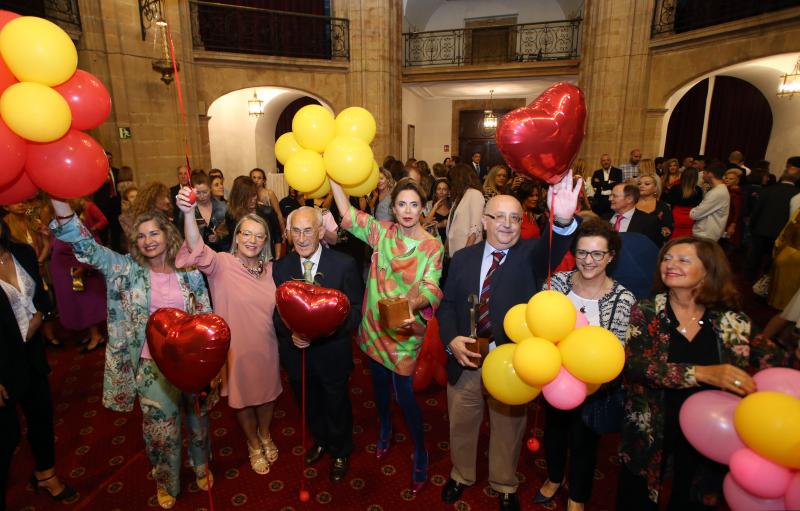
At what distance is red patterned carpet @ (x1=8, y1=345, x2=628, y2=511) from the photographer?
246cm

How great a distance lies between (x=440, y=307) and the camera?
2.25 m

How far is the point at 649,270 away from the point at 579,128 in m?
1.07

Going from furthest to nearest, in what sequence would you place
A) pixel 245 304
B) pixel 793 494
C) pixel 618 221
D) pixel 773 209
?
pixel 773 209
pixel 618 221
pixel 245 304
pixel 793 494

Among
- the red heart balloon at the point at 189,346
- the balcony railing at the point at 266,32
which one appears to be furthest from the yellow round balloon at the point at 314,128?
the balcony railing at the point at 266,32

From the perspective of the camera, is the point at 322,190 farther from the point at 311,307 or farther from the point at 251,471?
the point at 251,471

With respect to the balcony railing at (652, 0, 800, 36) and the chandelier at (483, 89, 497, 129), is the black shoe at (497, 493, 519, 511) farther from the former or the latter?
the chandelier at (483, 89, 497, 129)

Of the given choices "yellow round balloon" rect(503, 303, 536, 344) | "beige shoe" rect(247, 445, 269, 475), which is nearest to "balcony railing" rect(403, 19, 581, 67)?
"beige shoe" rect(247, 445, 269, 475)

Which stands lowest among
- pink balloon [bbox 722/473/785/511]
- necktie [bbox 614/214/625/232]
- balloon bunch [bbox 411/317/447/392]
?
balloon bunch [bbox 411/317/447/392]

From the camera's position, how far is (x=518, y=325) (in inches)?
68.7

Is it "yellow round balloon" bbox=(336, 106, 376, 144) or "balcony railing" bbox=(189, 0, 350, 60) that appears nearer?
"yellow round balloon" bbox=(336, 106, 376, 144)

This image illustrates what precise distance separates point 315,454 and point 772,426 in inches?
89.9

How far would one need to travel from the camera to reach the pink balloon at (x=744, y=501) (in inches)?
52.1

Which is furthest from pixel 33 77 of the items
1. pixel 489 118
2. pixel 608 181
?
pixel 489 118

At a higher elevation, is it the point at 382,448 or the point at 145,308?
the point at 145,308
